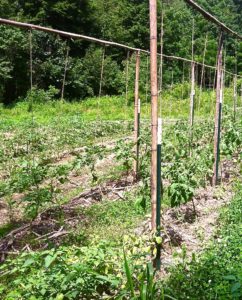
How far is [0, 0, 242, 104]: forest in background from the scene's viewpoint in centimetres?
2108

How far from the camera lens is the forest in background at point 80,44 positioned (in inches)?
830

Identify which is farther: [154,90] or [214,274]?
[154,90]

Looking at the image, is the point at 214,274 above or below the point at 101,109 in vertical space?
below

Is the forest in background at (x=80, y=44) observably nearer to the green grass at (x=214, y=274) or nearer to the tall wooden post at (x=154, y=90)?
the tall wooden post at (x=154, y=90)

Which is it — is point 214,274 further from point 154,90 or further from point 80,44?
point 80,44

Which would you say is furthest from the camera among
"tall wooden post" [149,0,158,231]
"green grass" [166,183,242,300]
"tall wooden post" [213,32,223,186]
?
"tall wooden post" [213,32,223,186]

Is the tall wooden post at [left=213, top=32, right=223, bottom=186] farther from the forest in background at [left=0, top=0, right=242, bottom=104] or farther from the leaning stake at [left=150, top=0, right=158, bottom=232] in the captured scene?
the forest in background at [left=0, top=0, right=242, bottom=104]

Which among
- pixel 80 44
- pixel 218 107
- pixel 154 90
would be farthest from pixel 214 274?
Answer: pixel 80 44

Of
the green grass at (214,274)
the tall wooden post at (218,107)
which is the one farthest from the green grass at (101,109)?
the green grass at (214,274)

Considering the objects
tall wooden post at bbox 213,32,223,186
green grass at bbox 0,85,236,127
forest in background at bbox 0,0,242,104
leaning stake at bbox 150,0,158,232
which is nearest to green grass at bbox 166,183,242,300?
leaning stake at bbox 150,0,158,232

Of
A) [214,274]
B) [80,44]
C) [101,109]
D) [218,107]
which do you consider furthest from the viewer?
[80,44]

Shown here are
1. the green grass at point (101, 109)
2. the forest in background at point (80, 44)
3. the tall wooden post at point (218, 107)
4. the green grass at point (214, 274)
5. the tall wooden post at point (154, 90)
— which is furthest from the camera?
the forest in background at point (80, 44)

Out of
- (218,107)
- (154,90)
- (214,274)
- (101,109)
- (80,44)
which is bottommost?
(214,274)

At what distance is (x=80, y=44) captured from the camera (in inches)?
1008
